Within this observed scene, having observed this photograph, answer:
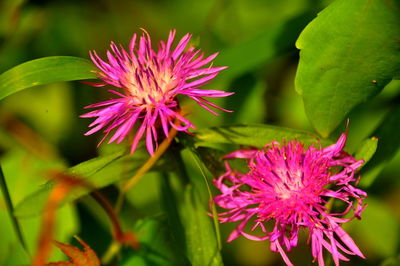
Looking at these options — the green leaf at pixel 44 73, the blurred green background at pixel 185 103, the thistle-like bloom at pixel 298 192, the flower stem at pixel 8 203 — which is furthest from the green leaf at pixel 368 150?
the flower stem at pixel 8 203

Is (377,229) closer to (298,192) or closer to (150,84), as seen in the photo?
(298,192)

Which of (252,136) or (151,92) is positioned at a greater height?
(151,92)

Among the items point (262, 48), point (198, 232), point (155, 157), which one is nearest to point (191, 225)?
point (198, 232)

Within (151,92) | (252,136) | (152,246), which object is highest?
(151,92)

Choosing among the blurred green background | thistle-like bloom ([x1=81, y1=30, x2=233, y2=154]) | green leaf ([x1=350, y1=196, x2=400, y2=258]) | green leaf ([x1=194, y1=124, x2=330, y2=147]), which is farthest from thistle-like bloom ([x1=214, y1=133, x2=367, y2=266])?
green leaf ([x1=350, y1=196, x2=400, y2=258])

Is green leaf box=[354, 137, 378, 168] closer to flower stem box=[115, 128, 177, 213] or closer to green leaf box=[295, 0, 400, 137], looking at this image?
green leaf box=[295, 0, 400, 137]

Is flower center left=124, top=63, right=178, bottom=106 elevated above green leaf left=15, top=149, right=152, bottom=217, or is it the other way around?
flower center left=124, top=63, right=178, bottom=106
